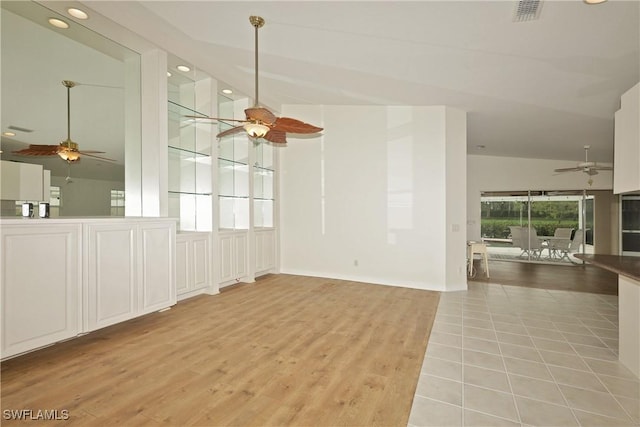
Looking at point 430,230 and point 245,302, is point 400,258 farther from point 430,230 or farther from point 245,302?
point 245,302

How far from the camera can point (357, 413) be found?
6.40 ft

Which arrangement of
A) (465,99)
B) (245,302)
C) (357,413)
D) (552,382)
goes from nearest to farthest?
(357,413)
(552,382)
(245,302)
(465,99)

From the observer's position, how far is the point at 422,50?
11.3 ft

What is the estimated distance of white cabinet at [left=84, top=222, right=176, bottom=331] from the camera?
287 centimetres

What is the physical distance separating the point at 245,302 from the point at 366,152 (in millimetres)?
3537

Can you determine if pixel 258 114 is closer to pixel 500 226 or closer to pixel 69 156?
pixel 69 156

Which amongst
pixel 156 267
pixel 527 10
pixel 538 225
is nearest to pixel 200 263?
pixel 156 267

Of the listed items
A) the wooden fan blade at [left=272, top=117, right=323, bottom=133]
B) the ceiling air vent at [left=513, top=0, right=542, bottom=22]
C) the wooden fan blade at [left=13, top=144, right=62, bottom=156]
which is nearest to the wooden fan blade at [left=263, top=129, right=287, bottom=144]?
the wooden fan blade at [left=272, top=117, right=323, bottom=133]

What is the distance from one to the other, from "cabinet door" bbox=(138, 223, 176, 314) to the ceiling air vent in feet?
13.9

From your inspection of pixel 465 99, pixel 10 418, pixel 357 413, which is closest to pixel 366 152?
pixel 465 99

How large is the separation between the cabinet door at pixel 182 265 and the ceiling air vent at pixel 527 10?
463cm

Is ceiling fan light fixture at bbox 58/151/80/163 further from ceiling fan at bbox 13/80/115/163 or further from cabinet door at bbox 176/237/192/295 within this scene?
cabinet door at bbox 176/237/192/295

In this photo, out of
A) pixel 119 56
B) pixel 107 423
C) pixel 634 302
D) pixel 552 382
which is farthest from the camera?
pixel 119 56

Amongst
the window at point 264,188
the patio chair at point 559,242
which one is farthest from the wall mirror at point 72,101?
the patio chair at point 559,242
